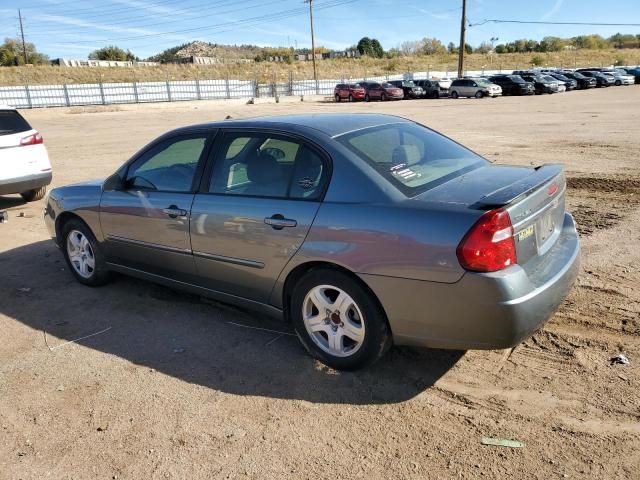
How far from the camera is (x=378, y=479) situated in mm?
2617

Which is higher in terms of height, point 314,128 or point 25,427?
point 314,128

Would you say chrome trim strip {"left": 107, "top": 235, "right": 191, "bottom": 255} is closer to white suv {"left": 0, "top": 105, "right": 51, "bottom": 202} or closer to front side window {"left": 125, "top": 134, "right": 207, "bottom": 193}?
front side window {"left": 125, "top": 134, "right": 207, "bottom": 193}

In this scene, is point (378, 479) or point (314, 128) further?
point (314, 128)

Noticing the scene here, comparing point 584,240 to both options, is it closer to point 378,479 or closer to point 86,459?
point 378,479


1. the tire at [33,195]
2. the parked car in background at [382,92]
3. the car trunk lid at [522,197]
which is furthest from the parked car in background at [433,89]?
the car trunk lid at [522,197]

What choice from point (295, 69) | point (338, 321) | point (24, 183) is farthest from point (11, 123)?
point (295, 69)

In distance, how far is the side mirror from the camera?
4.85 meters

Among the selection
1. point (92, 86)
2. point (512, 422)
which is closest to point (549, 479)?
point (512, 422)

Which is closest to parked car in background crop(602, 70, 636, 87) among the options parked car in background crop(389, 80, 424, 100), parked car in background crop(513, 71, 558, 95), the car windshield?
parked car in background crop(513, 71, 558, 95)

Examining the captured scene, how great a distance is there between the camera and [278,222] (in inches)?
142

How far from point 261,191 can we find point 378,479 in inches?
80.3

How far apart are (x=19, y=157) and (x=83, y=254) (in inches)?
165

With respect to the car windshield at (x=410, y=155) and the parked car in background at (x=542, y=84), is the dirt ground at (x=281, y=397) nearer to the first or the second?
the car windshield at (x=410, y=155)

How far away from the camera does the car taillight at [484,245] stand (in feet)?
9.41
